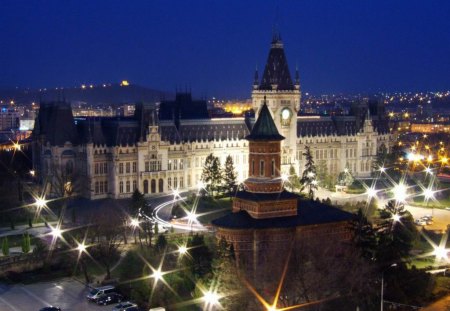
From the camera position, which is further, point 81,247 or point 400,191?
point 400,191

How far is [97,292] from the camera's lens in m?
40.7

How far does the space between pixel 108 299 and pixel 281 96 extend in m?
49.4

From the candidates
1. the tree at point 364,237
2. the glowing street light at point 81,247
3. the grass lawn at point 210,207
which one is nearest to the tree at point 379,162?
the grass lawn at point 210,207

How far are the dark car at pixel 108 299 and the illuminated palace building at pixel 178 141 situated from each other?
30.6 m

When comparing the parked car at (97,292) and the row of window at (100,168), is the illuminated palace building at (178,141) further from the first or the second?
the parked car at (97,292)

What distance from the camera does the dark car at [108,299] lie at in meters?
40.2

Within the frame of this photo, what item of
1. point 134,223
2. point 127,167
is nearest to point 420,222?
point 134,223

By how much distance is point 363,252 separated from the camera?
41219mm

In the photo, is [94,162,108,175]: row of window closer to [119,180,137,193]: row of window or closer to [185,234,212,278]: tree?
[119,180,137,193]: row of window

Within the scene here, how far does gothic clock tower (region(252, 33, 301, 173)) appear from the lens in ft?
279

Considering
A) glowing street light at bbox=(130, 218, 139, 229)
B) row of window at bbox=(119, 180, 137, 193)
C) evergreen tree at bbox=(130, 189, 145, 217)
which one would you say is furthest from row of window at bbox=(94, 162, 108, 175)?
glowing street light at bbox=(130, 218, 139, 229)

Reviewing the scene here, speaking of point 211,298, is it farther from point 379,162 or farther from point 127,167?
point 379,162

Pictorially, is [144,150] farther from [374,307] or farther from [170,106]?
[374,307]

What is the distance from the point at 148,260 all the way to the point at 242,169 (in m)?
42.5
